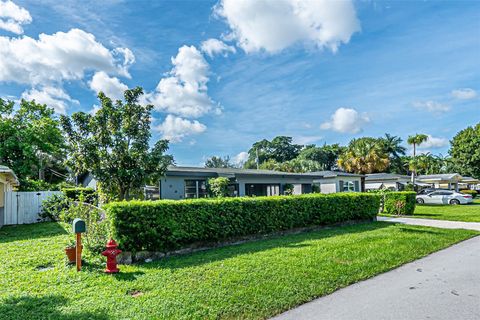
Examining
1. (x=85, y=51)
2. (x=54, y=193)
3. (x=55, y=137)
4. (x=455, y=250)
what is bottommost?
(x=455, y=250)

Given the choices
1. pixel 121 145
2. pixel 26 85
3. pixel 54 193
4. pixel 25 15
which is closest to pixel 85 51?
pixel 25 15

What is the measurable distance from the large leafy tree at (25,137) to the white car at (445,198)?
102ft

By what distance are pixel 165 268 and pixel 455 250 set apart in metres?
7.81

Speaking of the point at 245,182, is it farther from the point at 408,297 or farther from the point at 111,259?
the point at 408,297

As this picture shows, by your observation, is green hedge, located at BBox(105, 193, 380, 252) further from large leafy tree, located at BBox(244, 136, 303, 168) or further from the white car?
large leafy tree, located at BBox(244, 136, 303, 168)

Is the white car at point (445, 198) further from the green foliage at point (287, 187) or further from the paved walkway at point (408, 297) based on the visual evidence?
the paved walkway at point (408, 297)

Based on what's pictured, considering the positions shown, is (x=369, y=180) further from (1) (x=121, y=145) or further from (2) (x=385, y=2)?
(1) (x=121, y=145)

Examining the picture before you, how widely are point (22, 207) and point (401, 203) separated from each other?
67.5 ft

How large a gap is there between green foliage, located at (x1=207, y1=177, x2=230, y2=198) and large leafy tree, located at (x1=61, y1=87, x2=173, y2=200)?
5.92 meters

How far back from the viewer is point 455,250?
324 inches

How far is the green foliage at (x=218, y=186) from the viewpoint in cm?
1898

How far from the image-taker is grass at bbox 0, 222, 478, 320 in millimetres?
4250

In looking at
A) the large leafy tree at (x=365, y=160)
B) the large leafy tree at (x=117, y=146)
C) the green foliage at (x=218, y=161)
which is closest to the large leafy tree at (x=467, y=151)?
the large leafy tree at (x=365, y=160)

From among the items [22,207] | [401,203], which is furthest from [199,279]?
[401,203]
